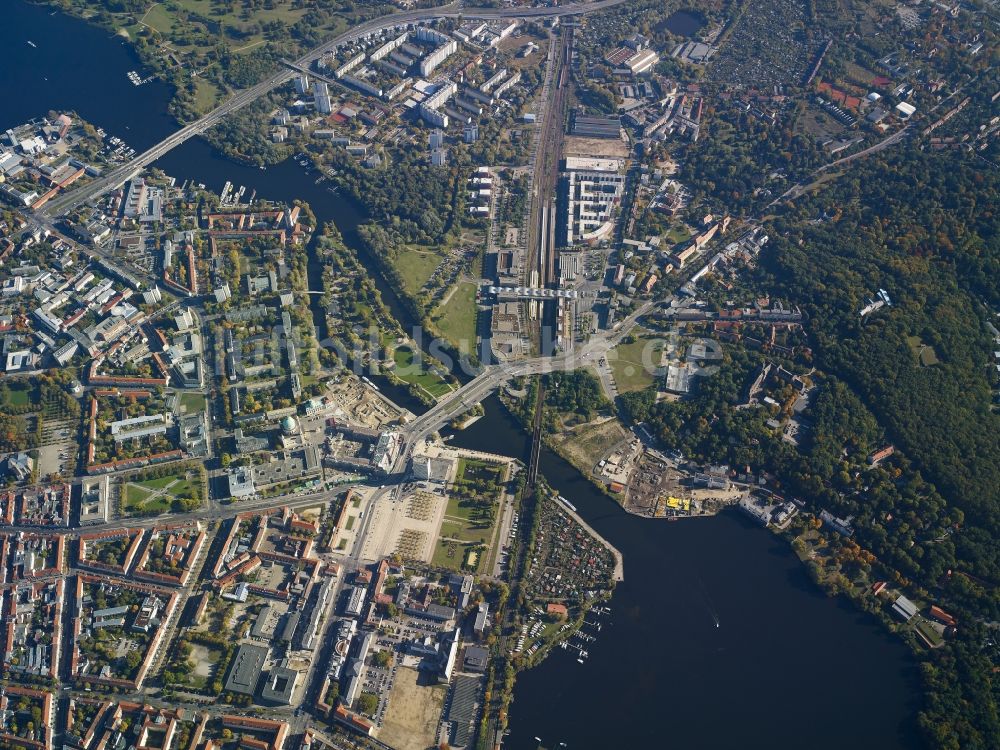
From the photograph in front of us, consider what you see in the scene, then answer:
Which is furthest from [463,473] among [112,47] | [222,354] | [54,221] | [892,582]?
[112,47]

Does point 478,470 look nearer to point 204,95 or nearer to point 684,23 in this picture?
point 204,95

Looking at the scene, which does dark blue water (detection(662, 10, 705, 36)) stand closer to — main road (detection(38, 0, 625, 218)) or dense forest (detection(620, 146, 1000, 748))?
main road (detection(38, 0, 625, 218))

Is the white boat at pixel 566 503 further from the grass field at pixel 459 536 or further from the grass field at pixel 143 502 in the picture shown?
the grass field at pixel 143 502

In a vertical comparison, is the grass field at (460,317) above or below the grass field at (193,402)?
above

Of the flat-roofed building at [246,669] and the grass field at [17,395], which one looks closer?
the flat-roofed building at [246,669]

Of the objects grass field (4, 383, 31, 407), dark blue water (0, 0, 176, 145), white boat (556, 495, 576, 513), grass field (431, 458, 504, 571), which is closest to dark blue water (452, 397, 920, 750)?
white boat (556, 495, 576, 513)

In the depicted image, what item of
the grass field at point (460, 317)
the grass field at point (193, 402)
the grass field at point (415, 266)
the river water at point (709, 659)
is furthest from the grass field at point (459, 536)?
the grass field at point (415, 266)

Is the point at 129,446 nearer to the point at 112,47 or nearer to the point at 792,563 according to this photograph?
the point at 792,563

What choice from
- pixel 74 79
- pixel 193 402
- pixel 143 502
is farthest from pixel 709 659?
pixel 74 79
